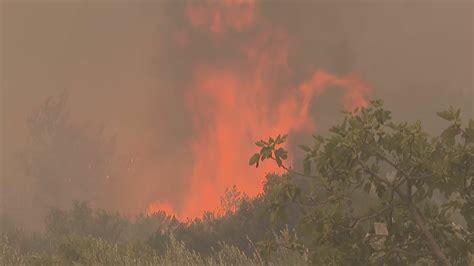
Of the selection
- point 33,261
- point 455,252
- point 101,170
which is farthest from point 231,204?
point 455,252

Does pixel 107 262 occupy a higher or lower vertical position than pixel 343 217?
higher

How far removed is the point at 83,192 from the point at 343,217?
2269 inches

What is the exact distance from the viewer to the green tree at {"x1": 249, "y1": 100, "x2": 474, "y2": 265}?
13.0ft

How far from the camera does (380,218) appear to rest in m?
4.44

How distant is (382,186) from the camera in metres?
4.26

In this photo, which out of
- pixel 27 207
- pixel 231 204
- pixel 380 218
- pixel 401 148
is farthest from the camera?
pixel 27 207

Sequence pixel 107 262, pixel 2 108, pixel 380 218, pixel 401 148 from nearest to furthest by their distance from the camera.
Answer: pixel 401 148
pixel 380 218
pixel 107 262
pixel 2 108

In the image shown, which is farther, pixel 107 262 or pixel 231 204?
pixel 231 204

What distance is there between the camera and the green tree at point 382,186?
3973 millimetres

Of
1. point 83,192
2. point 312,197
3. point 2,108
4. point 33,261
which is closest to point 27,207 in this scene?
point 83,192

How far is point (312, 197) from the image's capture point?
14.8 ft

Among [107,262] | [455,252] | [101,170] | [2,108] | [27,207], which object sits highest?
[2,108]

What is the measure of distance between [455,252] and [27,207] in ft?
194

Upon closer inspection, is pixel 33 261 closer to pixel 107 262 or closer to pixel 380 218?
pixel 107 262
